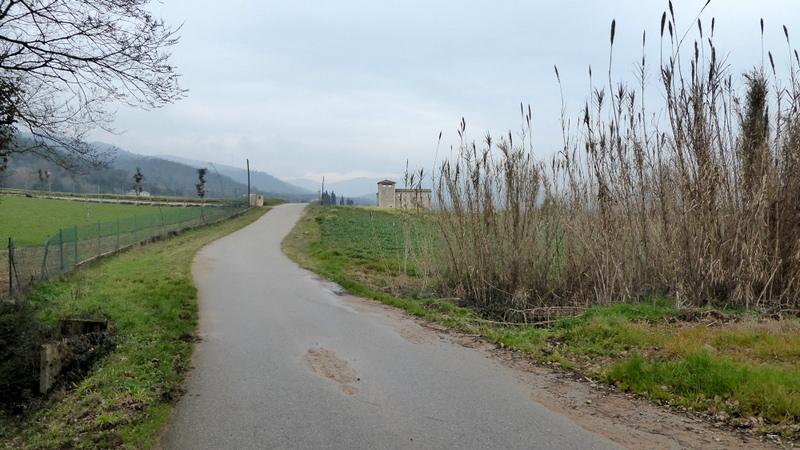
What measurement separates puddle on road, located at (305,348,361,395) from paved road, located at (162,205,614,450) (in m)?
0.01

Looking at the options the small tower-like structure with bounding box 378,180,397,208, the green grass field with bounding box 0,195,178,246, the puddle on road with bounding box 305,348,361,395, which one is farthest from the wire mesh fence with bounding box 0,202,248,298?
the small tower-like structure with bounding box 378,180,397,208

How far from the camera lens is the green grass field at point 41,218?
103ft

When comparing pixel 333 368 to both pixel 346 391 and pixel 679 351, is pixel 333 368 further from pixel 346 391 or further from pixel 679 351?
pixel 679 351

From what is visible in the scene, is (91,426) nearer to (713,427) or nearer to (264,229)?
(713,427)

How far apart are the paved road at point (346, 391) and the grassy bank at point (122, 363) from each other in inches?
10.9

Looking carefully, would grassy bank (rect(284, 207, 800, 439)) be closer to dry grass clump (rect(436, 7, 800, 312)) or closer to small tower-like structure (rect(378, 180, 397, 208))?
dry grass clump (rect(436, 7, 800, 312))

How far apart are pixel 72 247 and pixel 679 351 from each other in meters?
17.6

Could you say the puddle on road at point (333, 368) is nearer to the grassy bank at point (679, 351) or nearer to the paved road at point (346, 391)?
the paved road at point (346, 391)

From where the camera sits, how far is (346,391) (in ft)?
21.3

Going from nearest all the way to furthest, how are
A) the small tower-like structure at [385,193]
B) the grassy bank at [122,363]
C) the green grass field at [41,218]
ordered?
the grassy bank at [122,363] → the green grass field at [41,218] → the small tower-like structure at [385,193]

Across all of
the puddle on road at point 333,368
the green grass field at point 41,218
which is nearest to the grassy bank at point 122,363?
the puddle on road at point 333,368

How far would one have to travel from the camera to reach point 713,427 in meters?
5.22

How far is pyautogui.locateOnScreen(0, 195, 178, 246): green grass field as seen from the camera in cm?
3140

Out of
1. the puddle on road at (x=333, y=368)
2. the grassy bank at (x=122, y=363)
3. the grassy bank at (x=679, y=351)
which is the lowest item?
the grassy bank at (x=122, y=363)
